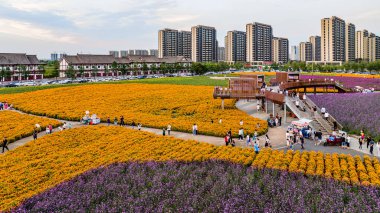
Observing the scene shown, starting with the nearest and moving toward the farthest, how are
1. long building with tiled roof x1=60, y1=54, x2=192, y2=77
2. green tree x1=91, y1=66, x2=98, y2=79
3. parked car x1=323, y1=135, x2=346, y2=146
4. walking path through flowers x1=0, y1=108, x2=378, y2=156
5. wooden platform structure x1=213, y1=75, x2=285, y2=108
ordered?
walking path through flowers x1=0, y1=108, x2=378, y2=156 → parked car x1=323, y1=135, x2=346, y2=146 → wooden platform structure x1=213, y1=75, x2=285, y2=108 → long building with tiled roof x1=60, y1=54, x2=192, y2=77 → green tree x1=91, y1=66, x2=98, y2=79

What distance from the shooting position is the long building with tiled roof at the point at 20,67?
11356 centimetres

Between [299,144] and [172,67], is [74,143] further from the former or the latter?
[172,67]

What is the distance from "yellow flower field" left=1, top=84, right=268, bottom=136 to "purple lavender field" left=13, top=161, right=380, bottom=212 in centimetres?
1404

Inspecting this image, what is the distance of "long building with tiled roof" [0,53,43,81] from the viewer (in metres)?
114

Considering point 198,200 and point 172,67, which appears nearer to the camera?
point 198,200

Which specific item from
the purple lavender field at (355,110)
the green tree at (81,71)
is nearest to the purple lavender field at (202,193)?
the purple lavender field at (355,110)

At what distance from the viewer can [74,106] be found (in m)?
52.4

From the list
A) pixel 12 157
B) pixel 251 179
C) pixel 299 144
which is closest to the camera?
pixel 251 179

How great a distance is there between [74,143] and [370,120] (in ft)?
106

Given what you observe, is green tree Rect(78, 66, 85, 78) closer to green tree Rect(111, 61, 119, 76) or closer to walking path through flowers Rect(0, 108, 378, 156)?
green tree Rect(111, 61, 119, 76)

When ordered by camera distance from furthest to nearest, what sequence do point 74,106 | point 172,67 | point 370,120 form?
point 172,67 → point 74,106 → point 370,120

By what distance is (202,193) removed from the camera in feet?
58.7

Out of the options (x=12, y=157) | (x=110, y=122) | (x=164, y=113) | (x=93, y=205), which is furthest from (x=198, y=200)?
(x=164, y=113)

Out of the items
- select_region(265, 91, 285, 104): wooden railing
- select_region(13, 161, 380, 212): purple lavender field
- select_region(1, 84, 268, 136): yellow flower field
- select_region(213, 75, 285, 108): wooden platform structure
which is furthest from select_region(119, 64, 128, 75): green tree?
select_region(13, 161, 380, 212): purple lavender field
